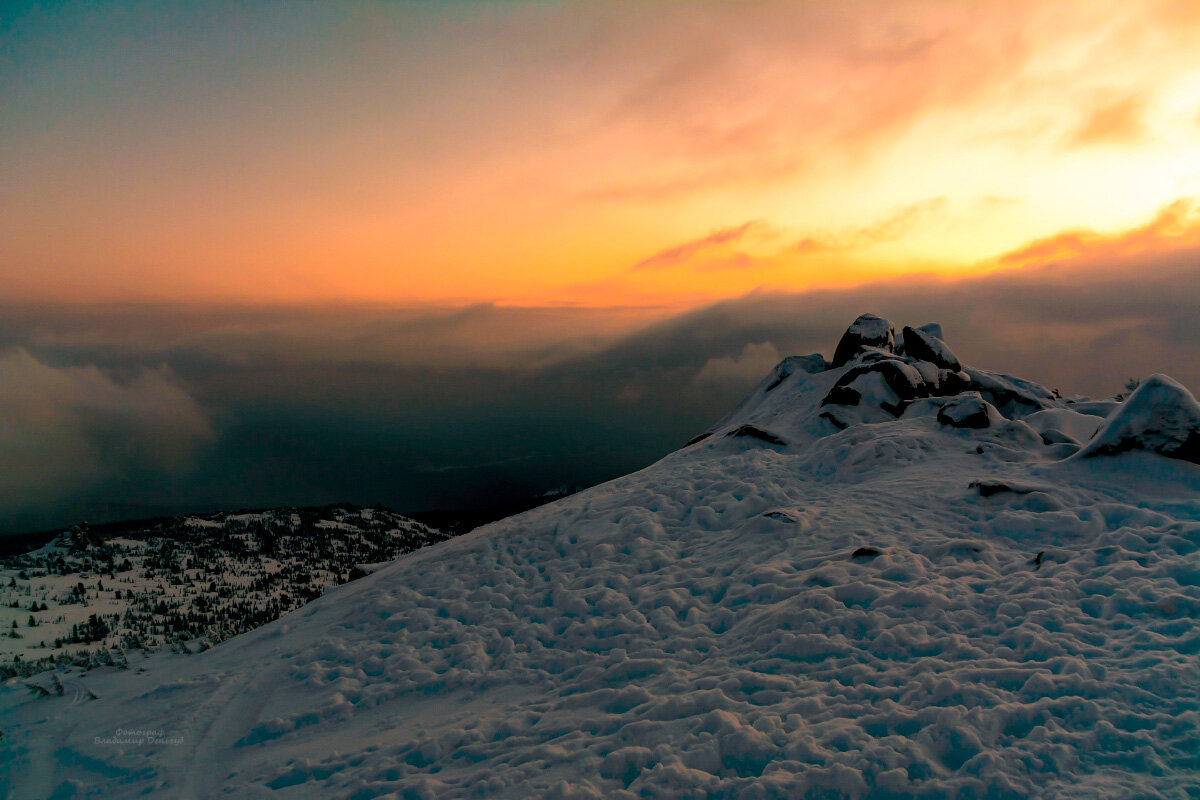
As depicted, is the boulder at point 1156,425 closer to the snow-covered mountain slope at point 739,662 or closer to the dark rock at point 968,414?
the snow-covered mountain slope at point 739,662

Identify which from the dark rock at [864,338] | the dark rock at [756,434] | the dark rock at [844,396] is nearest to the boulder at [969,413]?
the dark rock at [844,396]

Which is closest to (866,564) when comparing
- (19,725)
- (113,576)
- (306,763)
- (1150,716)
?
(1150,716)

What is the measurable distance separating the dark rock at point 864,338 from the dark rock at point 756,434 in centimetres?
1049

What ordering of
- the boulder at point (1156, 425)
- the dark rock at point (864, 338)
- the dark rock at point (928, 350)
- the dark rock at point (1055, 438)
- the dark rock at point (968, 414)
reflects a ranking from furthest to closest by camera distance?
the dark rock at point (864, 338)
the dark rock at point (928, 350)
the dark rock at point (968, 414)
the dark rock at point (1055, 438)
the boulder at point (1156, 425)

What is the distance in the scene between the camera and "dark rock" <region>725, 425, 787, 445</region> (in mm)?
24641

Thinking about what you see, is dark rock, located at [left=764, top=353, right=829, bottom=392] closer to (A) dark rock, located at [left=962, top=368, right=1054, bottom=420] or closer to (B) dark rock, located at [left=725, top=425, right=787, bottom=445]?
(A) dark rock, located at [left=962, top=368, right=1054, bottom=420]

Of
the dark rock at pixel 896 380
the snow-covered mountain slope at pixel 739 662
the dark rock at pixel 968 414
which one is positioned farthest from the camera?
the dark rock at pixel 896 380

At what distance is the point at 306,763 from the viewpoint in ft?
30.4

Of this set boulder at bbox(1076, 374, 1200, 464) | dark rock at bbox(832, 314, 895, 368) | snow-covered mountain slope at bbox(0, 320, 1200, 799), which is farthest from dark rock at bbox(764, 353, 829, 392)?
boulder at bbox(1076, 374, 1200, 464)

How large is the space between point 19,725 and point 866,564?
59.1 ft

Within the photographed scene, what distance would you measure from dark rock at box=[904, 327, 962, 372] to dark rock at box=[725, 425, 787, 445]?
12.3m

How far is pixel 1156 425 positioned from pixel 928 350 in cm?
1607

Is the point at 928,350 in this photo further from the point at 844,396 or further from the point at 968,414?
the point at 968,414

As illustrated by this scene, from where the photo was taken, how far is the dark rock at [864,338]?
109 ft
